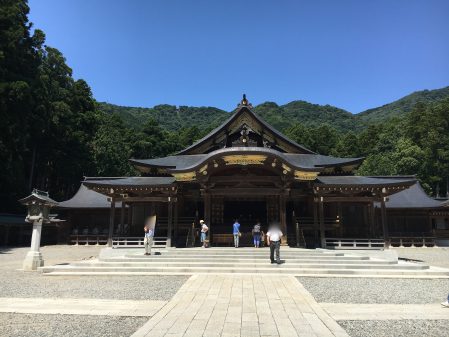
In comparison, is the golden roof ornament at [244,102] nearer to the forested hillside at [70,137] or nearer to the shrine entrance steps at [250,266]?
the shrine entrance steps at [250,266]

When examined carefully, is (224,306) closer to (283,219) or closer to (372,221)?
(283,219)

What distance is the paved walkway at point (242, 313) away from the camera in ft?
16.4

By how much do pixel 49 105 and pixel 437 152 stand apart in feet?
151

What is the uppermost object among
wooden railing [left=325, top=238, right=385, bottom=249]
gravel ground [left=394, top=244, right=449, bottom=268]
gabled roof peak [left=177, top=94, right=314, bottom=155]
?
gabled roof peak [left=177, top=94, right=314, bottom=155]

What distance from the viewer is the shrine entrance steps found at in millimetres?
11359

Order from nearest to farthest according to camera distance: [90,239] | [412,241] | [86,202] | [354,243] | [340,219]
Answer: [354,243]
[340,219]
[412,241]
[90,239]
[86,202]

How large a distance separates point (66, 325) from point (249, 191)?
12.0 metres

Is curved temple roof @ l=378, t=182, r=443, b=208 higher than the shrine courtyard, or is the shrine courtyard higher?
curved temple roof @ l=378, t=182, r=443, b=208

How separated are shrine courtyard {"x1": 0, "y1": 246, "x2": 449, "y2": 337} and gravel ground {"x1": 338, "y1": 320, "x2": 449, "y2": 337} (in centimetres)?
2

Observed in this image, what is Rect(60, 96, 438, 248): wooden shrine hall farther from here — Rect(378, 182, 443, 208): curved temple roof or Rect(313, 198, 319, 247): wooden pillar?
Rect(378, 182, 443, 208): curved temple roof

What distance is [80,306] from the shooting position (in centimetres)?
683

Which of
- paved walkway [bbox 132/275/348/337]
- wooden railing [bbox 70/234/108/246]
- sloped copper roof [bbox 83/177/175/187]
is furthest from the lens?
wooden railing [bbox 70/234/108/246]

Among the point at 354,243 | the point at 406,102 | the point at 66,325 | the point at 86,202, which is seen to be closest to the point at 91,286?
the point at 66,325

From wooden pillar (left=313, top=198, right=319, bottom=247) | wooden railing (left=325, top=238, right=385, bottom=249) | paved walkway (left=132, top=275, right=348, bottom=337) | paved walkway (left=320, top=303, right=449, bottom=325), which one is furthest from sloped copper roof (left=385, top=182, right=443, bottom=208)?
paved walkway (left=132, top=275, right=348, bottom=337)
